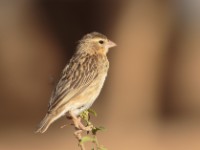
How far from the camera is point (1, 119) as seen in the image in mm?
24734

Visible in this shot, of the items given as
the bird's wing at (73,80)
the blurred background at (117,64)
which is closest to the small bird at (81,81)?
the bird's wing at (73,80)

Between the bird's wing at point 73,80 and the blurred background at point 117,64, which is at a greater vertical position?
the bird's wing at point 73,80

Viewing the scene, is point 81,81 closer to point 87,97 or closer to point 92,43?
point 87,97

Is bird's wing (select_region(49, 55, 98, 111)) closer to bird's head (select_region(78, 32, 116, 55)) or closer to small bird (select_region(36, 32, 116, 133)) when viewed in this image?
small bird (select_region(36, 32, 116, 133))

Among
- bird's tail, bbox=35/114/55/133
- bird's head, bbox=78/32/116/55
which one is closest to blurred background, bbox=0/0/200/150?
bird's head, bbox=78/32/116/55

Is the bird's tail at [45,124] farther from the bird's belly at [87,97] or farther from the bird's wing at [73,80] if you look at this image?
the bird's belly at [87,97]

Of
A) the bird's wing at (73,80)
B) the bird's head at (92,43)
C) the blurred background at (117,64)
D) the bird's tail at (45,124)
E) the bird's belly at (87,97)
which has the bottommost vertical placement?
the blurred background at (117,64)

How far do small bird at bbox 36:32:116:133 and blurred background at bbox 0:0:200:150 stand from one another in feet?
37.6

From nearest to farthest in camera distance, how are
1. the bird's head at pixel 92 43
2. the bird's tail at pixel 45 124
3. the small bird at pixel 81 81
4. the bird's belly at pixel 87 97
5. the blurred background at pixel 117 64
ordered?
the bird's tail at pixel 45 124
the small bird at pixel 81 81
the bird's belly at pixel 87 97
the bird's head at pixel 92 43
the blurred background at pixel 117 64

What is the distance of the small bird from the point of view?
5621 mm

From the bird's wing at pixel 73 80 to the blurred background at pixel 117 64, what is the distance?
1182 centimetres

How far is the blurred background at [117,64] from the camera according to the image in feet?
69.5

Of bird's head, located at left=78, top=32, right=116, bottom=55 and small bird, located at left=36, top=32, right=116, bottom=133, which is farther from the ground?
bird's head, located at left=78, top=32, right=116, bottom=55

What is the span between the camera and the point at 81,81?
6.11 metres
